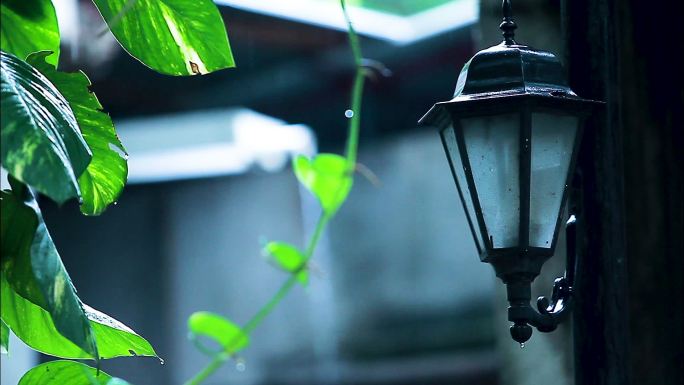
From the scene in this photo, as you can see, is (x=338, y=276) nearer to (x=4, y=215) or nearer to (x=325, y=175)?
(x=325, y=175)

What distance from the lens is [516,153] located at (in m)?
1.10

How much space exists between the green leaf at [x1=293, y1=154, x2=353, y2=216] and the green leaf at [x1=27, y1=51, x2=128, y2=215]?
736mm

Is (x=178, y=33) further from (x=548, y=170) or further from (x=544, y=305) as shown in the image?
(x=544, y=305)

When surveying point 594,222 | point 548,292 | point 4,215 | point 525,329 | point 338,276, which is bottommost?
point 338,276

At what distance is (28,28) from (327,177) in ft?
2.61

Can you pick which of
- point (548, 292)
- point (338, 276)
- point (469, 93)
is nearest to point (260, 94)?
point (338, 276)

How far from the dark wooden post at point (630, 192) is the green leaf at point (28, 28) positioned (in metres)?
0.69

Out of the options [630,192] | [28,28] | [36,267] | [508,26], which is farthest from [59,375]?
[630,192]

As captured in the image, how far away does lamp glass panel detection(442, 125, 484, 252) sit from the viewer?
113cm

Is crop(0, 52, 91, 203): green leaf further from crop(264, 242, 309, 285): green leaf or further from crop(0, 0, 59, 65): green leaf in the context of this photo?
crop(264, 242, 309, 285): green leaf

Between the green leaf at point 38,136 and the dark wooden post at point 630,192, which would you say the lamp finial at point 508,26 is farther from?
the green leaf at point 38,136

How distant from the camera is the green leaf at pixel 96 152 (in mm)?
713

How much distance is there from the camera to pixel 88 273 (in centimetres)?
617

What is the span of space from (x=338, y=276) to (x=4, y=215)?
224 inches
